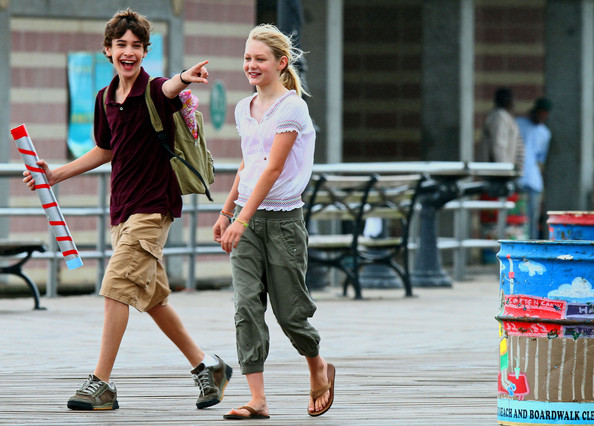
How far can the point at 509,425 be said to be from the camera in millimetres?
5430

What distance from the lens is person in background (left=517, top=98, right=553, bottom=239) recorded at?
16.2 m

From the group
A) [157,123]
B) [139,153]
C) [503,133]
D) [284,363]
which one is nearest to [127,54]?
[157,123]

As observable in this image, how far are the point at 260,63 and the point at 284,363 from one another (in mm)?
2637

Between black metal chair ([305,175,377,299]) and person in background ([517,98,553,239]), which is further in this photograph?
person in background ([517,98,553,239])

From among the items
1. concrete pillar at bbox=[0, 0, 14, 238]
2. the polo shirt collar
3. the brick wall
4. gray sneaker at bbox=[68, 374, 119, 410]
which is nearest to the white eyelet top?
the polo shirt collar

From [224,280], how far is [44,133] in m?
2.46

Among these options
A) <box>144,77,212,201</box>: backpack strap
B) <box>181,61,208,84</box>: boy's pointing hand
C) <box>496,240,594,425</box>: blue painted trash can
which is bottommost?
<box>496,240,594,425</box>: blue painted trash can

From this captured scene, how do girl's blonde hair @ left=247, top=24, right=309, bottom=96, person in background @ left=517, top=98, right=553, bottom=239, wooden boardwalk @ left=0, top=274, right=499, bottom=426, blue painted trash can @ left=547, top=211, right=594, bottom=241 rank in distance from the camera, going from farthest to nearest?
1. person in background @ left=517, top=98, right=553, bottom=239
2. blue painted trash can @ left=547, top=211, right=594, bottom=241
3. wooden boardwalk @ left=0, top=274, right=499, bottom=426
4. girl's blonde hair @ left=247, top=24, right=309, bottom=96

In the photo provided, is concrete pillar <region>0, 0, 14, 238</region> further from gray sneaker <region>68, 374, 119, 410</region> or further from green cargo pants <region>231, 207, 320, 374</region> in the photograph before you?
green cargo pants <region>231, 207, 320, 374</region>

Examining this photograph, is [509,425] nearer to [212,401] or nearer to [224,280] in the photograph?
[212,401]

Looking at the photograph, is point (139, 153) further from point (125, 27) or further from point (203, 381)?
point (203, 381)

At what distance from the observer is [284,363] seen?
26.2ft

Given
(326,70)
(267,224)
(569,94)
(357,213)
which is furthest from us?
(569,94)

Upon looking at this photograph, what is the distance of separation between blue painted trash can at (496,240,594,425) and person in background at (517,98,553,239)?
35.4 feet
